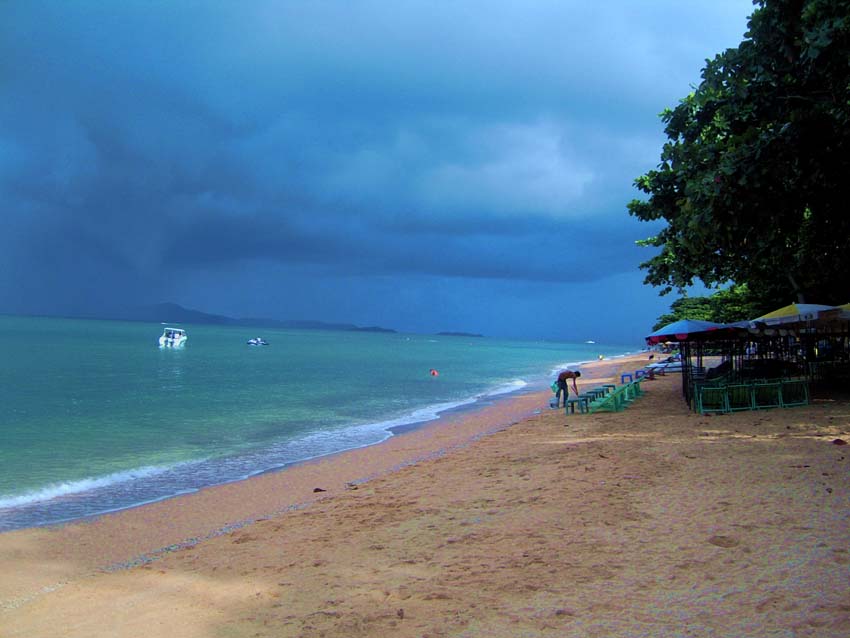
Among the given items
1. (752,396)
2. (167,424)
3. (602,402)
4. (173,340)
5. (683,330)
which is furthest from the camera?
(173,340)

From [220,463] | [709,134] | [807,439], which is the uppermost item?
[709,134]

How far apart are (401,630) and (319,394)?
28473 millimetres

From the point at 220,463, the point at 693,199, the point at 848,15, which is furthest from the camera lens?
the point at 220,463

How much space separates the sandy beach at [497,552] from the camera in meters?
4.25

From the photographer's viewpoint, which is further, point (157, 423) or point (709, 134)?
point (157, 423)

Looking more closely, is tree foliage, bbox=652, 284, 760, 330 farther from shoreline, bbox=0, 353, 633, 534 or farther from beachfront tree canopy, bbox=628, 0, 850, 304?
beachfront tree canopy, bbox=628, 0, 850, 304

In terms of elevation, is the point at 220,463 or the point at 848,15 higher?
the point at 848,15

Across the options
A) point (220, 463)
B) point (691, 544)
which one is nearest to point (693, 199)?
point (691, 544)

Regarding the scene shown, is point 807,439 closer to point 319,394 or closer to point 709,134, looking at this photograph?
point 709,134

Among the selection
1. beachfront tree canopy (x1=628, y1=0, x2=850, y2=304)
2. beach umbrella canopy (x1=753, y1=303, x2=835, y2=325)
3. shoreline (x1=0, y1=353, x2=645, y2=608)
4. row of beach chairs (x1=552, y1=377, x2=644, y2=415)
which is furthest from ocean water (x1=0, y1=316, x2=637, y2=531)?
beach umbrella canopy (x1=753, y1=303, x2=835, y2=325)

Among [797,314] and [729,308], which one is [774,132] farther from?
[729,308]

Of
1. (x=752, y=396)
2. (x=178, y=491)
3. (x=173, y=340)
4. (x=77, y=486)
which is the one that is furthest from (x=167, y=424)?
(x=173, y=340)

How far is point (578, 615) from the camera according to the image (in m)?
4.16

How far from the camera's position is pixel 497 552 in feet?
18.7
